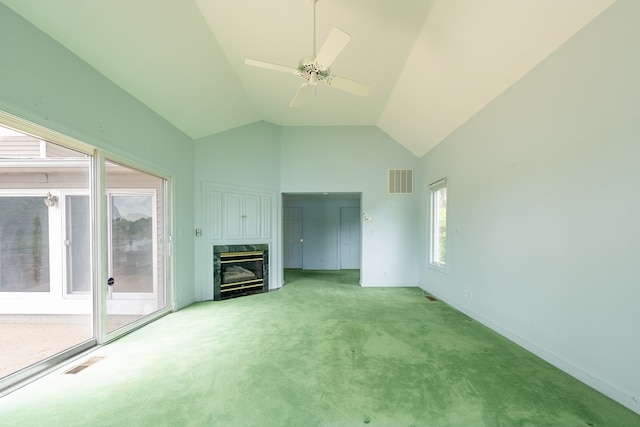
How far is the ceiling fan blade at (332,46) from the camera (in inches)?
71.3

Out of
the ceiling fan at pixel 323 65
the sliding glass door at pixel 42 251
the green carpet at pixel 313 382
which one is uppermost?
the ceiling fan at pixel 323 65

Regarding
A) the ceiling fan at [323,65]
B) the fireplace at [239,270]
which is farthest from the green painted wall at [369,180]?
the ceiling fan at [323,65]

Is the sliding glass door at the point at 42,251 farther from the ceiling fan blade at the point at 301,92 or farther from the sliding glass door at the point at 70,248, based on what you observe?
the ceiling fan blade at the point at 301,92

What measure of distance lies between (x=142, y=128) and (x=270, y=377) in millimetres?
3321

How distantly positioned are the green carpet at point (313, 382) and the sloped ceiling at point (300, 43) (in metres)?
2.91

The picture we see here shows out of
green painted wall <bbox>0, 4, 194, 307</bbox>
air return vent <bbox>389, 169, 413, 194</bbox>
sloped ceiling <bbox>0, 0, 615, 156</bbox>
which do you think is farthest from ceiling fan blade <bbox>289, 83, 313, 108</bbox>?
air return vent <bbox>389, 169, 413, 194</bbox>

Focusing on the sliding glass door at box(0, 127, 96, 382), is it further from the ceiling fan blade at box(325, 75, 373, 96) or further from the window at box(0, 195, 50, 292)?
the ceiling fan blade at box(325, 75, 373, 96)

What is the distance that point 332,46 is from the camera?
1.95 meters

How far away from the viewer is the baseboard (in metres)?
1.68

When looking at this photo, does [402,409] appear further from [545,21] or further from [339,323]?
[545,21]

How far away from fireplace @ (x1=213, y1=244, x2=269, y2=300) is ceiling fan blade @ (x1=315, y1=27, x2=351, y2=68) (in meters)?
3.71

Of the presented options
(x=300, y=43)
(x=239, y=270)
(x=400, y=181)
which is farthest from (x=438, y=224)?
(x=239, y=270)

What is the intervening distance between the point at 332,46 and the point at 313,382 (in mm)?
2783

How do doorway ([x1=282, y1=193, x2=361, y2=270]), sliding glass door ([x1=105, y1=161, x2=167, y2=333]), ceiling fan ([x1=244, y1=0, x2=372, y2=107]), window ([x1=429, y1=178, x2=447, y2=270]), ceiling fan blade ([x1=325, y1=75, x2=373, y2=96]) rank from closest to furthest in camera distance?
ceiling fan ([x1=244, y1=0, x2=372, y2=107])
ceiling fan blade ([x1=325, y1=75, x2=373, y2=96])
sliding glass door ([x1=105, y1=161, x2=167, y2=333])
window ([x1=429, y1=178, x2=447, y2=270])
doorway ([x1=282, y1=193, x2=361, y2=270])
